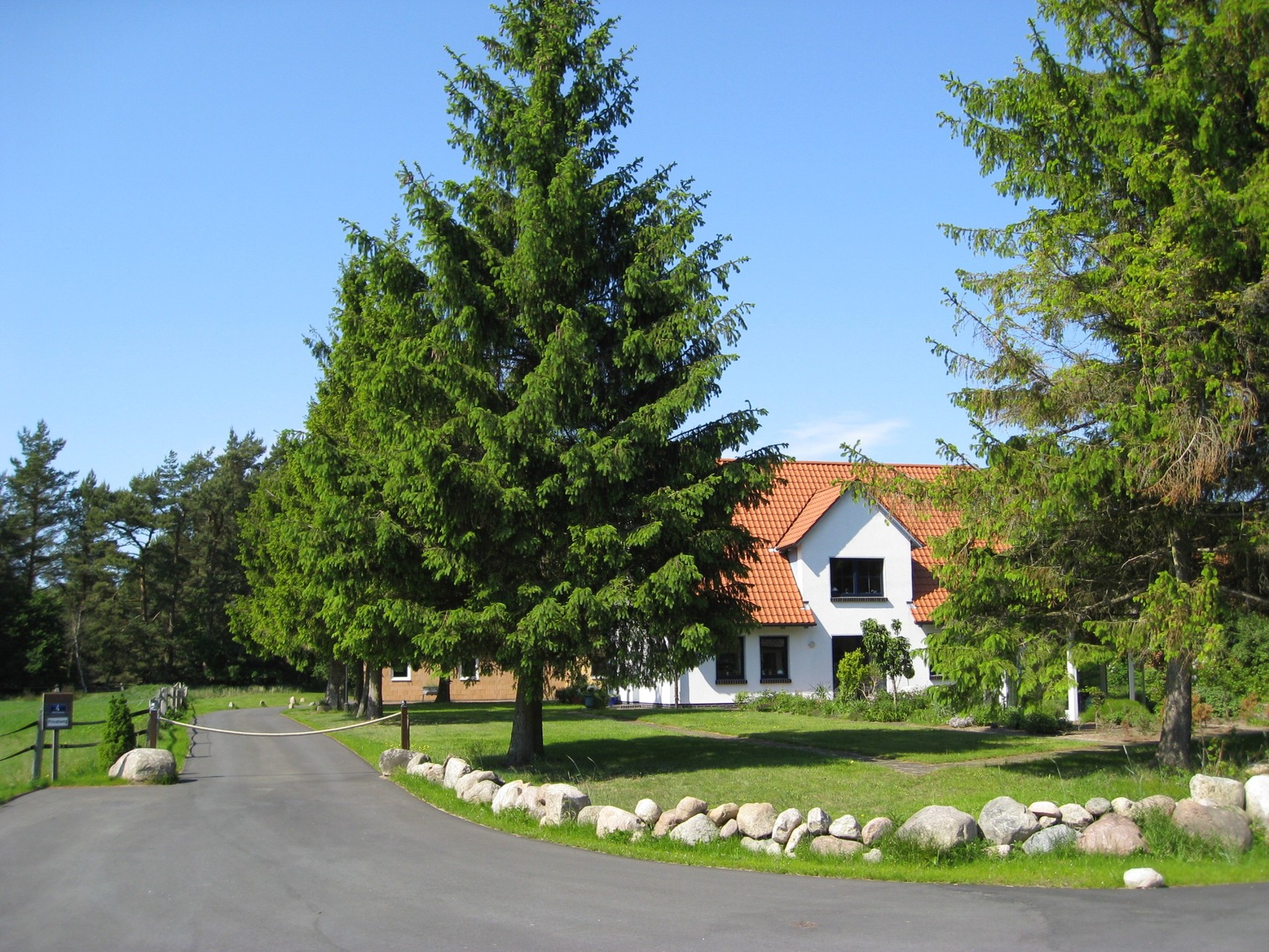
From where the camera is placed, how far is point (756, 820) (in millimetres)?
10680

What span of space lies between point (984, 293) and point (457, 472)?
8039mm

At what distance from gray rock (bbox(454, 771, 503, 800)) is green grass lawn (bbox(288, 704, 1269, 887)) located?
20 cm

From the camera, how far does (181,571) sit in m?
70.6

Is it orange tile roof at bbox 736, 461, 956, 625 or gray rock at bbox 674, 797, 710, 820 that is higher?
orange tile roof at bbox 736, 461, 956, 625

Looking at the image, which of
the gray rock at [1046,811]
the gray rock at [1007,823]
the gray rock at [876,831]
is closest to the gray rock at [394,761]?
the gray rock at [876,831]

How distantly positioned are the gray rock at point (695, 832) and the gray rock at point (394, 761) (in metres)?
7.60

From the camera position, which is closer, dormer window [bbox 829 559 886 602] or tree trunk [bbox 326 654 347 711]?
dormer window [bbox 829 559 886 602]

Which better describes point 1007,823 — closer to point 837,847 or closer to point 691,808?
point 837,847

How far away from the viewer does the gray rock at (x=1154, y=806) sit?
10117mm

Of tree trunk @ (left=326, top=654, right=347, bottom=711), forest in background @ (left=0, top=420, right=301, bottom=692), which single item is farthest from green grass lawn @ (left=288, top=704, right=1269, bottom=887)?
forest in background @ (left=0, top=420, right=301, bottom=692)

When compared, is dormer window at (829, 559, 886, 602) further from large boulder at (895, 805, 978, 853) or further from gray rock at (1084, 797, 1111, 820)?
large boulder at (895, 805, 978, 853)

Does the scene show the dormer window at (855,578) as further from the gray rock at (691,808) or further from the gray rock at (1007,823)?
the gray rock at (1007,823)

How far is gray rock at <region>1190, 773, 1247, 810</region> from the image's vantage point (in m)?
10.4

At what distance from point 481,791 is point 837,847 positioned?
5400 mm
